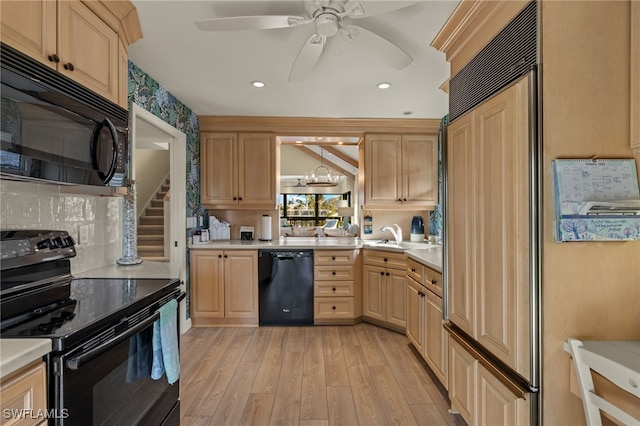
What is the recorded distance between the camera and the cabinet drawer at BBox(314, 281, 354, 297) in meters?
3.49

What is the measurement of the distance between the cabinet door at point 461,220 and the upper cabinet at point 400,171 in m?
1.94

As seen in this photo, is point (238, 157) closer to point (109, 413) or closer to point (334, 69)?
point (334, 69)

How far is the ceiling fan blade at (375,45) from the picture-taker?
65.2 inches

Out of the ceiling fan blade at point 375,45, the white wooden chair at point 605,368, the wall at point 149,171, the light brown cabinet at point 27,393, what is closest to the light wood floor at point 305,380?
the white wooden chair at point 605,368

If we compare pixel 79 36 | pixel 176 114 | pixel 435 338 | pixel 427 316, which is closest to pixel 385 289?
pixel 427 316

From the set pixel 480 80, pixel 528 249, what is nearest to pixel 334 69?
pixel 480 80

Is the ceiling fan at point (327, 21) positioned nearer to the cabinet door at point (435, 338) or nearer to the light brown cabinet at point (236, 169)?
the cabinet door at point (435, 338)

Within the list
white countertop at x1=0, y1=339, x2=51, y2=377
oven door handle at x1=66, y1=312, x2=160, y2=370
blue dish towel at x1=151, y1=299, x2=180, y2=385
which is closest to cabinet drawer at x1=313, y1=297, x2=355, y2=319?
blue dish towel at x1=151, y1=299, x2=180, y2=385

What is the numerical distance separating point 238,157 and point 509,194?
125 inches

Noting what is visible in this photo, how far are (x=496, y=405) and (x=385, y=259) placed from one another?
204 centimetres

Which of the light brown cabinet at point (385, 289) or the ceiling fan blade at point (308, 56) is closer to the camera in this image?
the ceiling fan blade at point (308, 56)

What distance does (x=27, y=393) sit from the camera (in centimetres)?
83

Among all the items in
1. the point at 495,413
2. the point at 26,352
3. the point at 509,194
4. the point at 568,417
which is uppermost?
the point at 509,194

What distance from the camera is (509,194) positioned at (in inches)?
51.1
